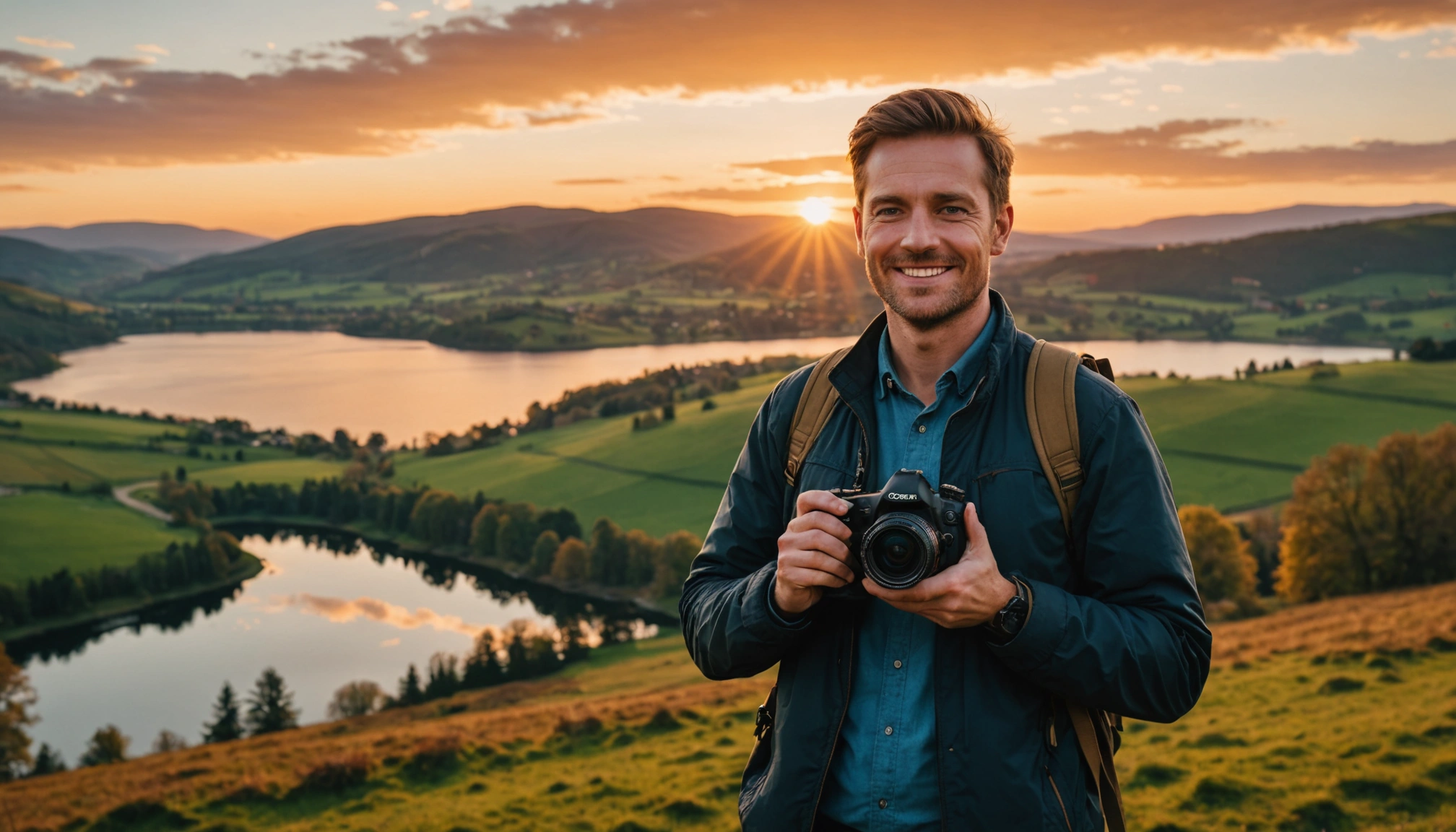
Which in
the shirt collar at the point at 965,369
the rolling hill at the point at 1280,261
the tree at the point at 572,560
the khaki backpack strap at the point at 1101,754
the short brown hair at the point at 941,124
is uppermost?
the rolling hill at the point at 1280,261

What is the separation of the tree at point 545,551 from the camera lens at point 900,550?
187ft

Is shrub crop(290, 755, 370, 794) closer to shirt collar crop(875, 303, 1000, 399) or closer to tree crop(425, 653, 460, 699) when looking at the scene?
shirt collar crop(875, 303, 1000, 399)

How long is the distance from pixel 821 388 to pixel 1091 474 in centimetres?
74

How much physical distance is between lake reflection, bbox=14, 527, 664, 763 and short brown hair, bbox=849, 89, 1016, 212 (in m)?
44.6

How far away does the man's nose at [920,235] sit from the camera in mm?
2291

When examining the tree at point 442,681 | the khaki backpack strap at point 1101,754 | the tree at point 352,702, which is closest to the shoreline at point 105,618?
the tree at point 352,702

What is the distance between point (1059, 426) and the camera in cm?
214

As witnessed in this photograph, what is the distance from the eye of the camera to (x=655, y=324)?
162625 millimetres

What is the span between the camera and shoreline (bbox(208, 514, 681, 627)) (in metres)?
52.7

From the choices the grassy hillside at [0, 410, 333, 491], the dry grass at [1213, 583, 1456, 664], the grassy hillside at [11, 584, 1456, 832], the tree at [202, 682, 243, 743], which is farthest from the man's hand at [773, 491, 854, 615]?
the grassy hillside at [0, 410, 333, 491]

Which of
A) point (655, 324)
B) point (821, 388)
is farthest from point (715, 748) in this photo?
point (655, 324)

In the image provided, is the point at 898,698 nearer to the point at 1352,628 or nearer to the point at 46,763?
the point at 1352,628

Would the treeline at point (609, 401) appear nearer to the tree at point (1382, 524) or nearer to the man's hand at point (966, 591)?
the tree at point (1382, 524)

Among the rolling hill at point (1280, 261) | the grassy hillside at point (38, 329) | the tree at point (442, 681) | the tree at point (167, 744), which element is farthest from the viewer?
A: the rolling hill at point (1280, 261)
